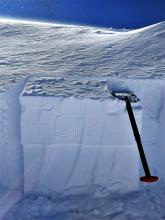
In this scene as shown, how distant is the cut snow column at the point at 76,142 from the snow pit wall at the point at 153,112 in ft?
0.68

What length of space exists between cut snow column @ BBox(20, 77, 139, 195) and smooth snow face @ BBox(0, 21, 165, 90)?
12.6 inches

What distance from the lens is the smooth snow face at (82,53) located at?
8.21 ft

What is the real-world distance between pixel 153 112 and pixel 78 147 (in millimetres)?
507

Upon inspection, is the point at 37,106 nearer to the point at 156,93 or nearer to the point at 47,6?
the point at 156,93

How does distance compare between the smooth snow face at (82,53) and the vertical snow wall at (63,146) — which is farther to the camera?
the smooth snow face at (82,53)

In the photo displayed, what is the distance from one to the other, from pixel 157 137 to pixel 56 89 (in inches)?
25.2

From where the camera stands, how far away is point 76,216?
199cm

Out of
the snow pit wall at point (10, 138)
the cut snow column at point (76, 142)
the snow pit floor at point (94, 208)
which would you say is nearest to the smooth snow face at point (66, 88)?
the cut snow column at point (76, 142)

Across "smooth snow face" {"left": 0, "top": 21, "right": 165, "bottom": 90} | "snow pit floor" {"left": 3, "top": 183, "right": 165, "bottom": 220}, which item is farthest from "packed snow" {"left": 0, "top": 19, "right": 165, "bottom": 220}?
"smooth snow face" {"left": 0, "top": 21, "right": 165, "bottom": 90}

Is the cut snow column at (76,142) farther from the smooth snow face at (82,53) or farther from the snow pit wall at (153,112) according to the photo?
the smooth snow face at (82,53)

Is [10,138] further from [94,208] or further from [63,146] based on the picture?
[94,208]

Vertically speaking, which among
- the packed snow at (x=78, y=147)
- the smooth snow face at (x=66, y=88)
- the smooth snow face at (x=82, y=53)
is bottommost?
A: the packed snow at (x=78, y=147)

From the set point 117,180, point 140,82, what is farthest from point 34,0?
point 117,180

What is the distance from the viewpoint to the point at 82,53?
9.55 ft
